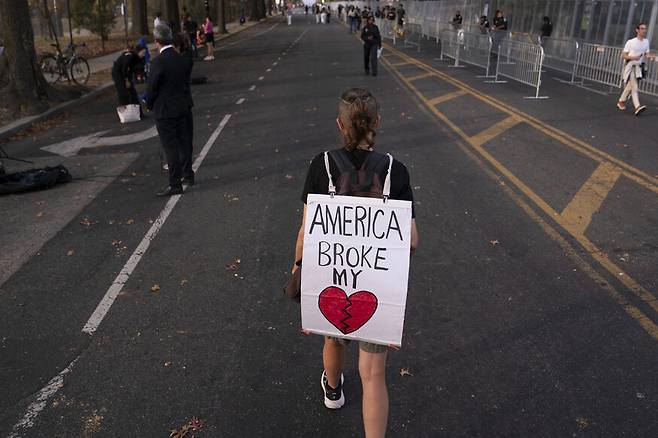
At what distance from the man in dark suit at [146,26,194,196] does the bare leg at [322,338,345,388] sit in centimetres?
502

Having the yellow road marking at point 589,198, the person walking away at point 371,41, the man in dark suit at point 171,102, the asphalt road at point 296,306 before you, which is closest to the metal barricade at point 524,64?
the person walking away at point 371,41

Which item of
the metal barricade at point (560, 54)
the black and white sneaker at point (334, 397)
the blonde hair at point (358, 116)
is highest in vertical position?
the blonde hair at point (358, 116)

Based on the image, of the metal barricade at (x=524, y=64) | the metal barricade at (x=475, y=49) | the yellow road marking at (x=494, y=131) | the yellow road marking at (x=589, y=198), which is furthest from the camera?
the metal barricade at (x=475, y=49)

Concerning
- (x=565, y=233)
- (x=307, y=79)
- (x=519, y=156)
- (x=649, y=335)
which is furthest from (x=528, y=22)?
(x=649, y=335)

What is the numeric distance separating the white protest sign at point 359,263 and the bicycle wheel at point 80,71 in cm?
1768

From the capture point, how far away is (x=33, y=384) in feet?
12.8

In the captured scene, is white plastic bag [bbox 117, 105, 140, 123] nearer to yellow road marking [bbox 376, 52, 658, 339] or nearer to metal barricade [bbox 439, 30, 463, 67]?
yellow road marking [bbox 376, 52, 658, 339]

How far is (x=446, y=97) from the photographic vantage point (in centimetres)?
1560

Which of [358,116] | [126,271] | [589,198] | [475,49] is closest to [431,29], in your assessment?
[475,49]

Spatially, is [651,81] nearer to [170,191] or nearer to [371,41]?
[371,41]

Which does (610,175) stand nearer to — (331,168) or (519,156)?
(519,156)

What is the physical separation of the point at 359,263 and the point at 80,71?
18.5 metres

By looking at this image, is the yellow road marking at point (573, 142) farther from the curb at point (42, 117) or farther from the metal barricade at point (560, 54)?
the curb at point (42, 117)

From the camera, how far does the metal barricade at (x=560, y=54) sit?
69.2 feet
